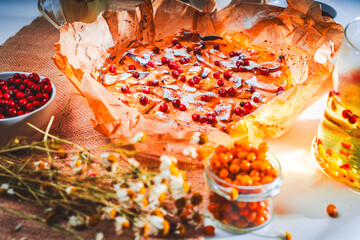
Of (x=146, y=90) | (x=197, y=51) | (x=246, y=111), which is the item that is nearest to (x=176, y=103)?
(x=146, y=90)

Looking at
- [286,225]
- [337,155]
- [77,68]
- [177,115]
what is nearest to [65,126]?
[77,68]

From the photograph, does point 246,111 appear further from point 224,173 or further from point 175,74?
point 224,173

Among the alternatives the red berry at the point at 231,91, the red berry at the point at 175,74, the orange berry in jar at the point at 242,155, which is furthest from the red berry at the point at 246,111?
the orange berry in jar at the point at 242,155

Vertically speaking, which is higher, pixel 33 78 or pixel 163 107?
pixel 33 78

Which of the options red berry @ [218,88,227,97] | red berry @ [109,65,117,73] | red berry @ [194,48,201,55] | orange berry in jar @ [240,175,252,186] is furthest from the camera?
red berry @ [194,48,201,55]

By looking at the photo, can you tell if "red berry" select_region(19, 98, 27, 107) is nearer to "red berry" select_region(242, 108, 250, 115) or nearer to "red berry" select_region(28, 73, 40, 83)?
"red berry" select_region(28, 73, 40, 83)

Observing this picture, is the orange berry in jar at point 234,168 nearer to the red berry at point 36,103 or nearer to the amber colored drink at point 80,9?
the red berry at point 36,103

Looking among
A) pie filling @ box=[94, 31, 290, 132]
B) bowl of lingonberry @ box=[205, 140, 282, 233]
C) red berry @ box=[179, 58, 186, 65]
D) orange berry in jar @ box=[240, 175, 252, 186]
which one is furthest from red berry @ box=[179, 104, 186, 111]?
orange berry in jar @ box=[240, 175, 252, 186]
